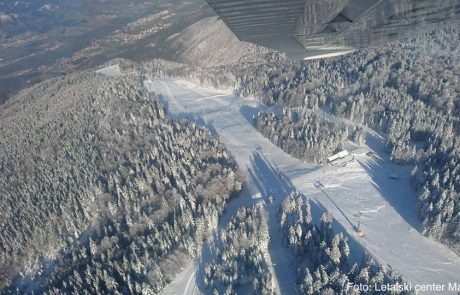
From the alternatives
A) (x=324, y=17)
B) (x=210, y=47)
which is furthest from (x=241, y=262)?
(x=210, y=47)

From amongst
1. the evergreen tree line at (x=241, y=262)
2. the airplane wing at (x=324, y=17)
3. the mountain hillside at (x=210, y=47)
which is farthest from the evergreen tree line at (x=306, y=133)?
the airplane wing at (x=324, y=17)

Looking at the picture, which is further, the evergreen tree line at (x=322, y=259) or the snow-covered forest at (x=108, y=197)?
the snow-covered forest at (x=108, y=197)

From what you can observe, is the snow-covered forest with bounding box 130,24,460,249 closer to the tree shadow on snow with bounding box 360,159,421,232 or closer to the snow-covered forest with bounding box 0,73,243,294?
the tree shadow on snow with bounding box 360,159,421,232

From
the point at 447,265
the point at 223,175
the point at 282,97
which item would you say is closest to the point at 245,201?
the point at 223,175

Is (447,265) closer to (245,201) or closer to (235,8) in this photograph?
(245,201)

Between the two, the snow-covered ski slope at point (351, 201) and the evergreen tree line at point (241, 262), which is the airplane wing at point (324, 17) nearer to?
the evergreen tree line at point (241, 262)

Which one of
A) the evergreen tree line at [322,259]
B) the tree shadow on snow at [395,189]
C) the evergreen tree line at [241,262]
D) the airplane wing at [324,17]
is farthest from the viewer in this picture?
the tree shadow on snow at [395,189]
